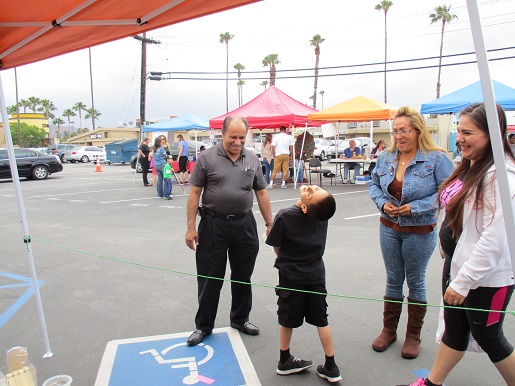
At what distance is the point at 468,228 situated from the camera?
2252 mm

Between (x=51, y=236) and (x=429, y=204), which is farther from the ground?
(x=429, y=204)

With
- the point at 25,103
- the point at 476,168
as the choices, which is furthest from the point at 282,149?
the point at 25,103

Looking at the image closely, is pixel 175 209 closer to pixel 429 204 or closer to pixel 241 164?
pixel 241 164

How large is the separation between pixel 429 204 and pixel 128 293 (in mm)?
3349

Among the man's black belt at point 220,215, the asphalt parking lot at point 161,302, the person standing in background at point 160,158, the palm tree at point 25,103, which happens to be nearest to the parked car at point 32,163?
the person standing in background at point 160,158

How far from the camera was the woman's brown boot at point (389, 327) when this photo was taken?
128 inches

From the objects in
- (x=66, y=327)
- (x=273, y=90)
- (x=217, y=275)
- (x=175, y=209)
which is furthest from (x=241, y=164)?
(x=273, y=90)

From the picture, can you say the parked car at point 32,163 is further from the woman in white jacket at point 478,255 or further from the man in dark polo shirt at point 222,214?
the woman in white jacket at point 478,255

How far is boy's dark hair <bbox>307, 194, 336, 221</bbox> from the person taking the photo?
255 centimetres

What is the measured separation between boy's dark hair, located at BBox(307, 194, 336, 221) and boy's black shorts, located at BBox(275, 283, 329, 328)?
1.69ft

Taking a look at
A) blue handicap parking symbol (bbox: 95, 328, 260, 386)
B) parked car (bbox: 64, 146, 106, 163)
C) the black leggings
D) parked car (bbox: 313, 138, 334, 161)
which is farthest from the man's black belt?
parked car (bbox: 64, 146, 106, 163)

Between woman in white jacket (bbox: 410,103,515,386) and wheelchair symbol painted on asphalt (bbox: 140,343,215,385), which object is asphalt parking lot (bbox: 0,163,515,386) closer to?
wheelchair symbol painted on asphalt (bbox: 140,343,215,385)

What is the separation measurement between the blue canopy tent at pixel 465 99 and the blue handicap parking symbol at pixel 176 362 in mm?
10800

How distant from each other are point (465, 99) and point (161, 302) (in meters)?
11.1
